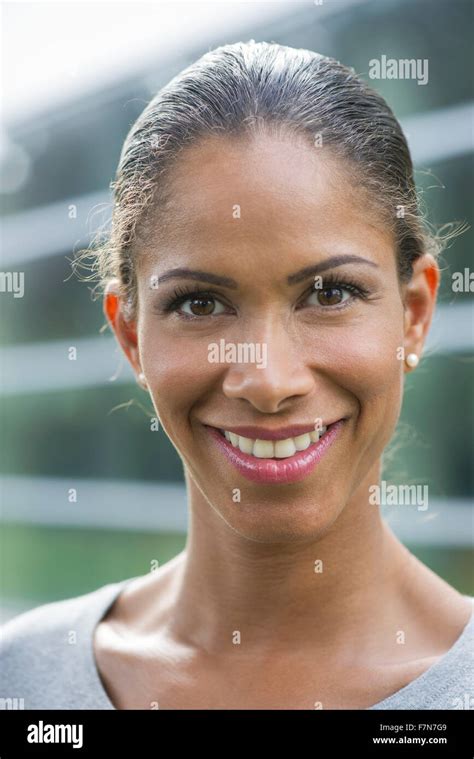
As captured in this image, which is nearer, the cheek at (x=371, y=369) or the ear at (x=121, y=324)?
the cheek at (x=371, y=369)

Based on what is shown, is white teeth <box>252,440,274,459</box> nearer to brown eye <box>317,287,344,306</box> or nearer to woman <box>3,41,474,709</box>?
woman <box>3,41,474,709</box>

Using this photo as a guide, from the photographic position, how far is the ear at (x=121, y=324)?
174cm

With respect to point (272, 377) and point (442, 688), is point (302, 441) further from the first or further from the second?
point (442, 688)

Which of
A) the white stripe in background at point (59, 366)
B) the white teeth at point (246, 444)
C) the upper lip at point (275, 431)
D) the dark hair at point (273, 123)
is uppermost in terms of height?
the white stripe in background at point (59, 366)

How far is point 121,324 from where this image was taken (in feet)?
A: 5.77

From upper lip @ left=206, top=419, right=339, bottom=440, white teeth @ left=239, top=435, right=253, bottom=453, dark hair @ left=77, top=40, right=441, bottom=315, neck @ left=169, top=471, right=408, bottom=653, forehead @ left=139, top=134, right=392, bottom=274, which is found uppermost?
dark hair @ left=77, top=40, right=441, bottom=315

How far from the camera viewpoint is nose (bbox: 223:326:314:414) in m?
1.37

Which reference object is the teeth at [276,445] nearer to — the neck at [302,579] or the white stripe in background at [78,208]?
the neck at [302,579]

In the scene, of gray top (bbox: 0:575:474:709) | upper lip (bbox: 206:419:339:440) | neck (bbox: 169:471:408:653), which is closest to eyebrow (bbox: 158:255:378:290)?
upper lip (bbox: 206:419:339:440)

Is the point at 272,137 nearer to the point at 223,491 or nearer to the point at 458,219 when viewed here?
the point at 223,491

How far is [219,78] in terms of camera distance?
5.16 ft

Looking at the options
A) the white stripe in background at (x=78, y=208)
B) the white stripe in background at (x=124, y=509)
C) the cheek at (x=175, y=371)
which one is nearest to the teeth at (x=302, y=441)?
the cheek at (x=175, y=371)

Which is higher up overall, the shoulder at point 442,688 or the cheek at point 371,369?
the cheek at point 371,369

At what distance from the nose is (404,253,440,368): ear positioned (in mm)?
328
